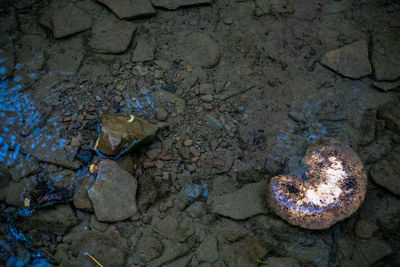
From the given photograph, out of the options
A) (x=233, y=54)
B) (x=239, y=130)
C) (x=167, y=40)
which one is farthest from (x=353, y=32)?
(x=167, y=40)

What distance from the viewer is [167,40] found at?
3221 mm

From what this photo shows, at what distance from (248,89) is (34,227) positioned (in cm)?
218

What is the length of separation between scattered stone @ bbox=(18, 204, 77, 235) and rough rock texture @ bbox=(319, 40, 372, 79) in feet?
8.94

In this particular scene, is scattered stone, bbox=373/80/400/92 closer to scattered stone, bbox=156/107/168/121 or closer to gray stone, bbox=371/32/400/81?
gray stone, bbox=371/32/400/81

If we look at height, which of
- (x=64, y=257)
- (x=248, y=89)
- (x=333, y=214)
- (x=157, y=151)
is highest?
(x=248, y=89)

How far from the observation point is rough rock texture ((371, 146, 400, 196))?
2665mm

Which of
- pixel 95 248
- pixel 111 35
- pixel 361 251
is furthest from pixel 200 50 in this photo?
pixel 361 251

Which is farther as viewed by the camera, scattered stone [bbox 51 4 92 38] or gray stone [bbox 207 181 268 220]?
scattered stone [bbox 51 4 92 38]

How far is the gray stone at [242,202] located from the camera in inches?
102

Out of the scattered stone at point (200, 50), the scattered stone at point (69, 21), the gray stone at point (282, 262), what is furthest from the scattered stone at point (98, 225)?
the scattered stone at point (69, 21)

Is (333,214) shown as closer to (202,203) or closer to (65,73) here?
(202,203)

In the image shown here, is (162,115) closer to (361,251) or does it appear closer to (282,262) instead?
(282,262)

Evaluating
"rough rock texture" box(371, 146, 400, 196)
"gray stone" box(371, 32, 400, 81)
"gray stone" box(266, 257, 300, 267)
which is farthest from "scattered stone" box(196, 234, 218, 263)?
"gray stone" box(371, 32, 400, 81)

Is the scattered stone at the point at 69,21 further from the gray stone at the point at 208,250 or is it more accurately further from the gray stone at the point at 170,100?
the gray stone at the point at 208,250
